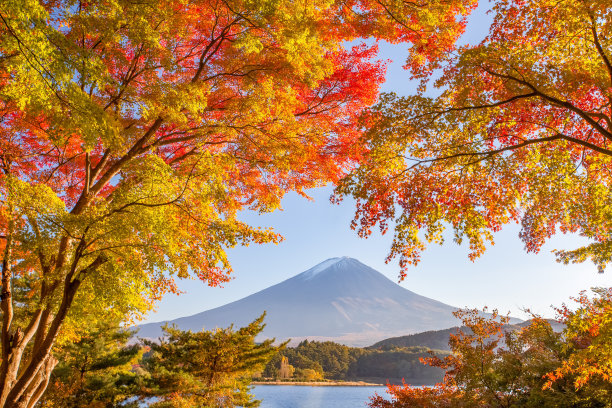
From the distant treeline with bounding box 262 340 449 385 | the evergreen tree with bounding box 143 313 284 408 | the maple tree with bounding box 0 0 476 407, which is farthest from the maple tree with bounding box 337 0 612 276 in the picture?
the distant treeline with bounding box 262 340 449 385

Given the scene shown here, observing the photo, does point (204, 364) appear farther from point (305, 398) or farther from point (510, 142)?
point (305, 398)

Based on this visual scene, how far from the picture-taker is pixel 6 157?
15.8ft

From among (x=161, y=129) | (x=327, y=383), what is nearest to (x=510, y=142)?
(x=161, y=129)

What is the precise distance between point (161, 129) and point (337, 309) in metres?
178

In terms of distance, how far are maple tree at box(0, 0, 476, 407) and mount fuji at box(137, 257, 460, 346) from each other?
533ft

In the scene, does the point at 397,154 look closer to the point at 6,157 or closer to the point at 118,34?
the point at 118,34

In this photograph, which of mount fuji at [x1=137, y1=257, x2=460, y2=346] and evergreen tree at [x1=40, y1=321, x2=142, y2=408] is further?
mount fuji at [x1=137, y1=257, x2=460, y2=346]

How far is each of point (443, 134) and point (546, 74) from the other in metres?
1.12

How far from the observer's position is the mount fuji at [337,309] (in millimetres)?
166000

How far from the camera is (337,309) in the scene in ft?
573

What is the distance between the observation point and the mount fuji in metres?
166

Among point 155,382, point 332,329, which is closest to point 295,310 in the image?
point 332,329

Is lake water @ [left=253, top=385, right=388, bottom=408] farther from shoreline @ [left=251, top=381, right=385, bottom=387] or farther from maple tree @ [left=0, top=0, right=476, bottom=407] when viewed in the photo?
maple tree @ [left=0, top=0, right=476, bottom=407]

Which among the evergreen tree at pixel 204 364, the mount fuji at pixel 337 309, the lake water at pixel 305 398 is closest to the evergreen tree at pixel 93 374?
the evergreen tree at pixel 204 364
